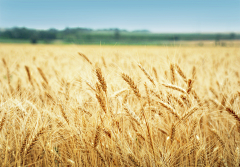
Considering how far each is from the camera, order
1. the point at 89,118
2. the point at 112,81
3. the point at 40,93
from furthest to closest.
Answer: the point at 40,93
the point at 112,81
the point at 89,118

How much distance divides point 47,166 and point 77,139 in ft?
0.98

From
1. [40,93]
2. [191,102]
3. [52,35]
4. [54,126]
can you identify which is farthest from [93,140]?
[52,35]

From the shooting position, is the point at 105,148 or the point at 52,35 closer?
the point at 105,148

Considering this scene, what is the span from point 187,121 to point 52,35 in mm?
40851

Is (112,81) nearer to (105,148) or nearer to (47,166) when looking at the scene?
(105,148)

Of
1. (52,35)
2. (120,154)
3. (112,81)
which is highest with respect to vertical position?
(52,35)

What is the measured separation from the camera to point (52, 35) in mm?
36938

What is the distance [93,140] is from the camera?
1.08m

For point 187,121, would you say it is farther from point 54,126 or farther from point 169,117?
point 54,126

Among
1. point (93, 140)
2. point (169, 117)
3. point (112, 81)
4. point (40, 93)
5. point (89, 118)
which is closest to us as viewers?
point (93, 140)

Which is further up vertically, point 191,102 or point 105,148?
point 191,102

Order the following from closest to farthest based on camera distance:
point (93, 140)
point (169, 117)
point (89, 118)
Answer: point (93, 140) → point (89, 118) → point (169, 117)

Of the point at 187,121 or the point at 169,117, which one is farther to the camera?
the point at 169,117

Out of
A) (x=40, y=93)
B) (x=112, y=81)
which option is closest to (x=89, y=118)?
(x=112, y=81)
